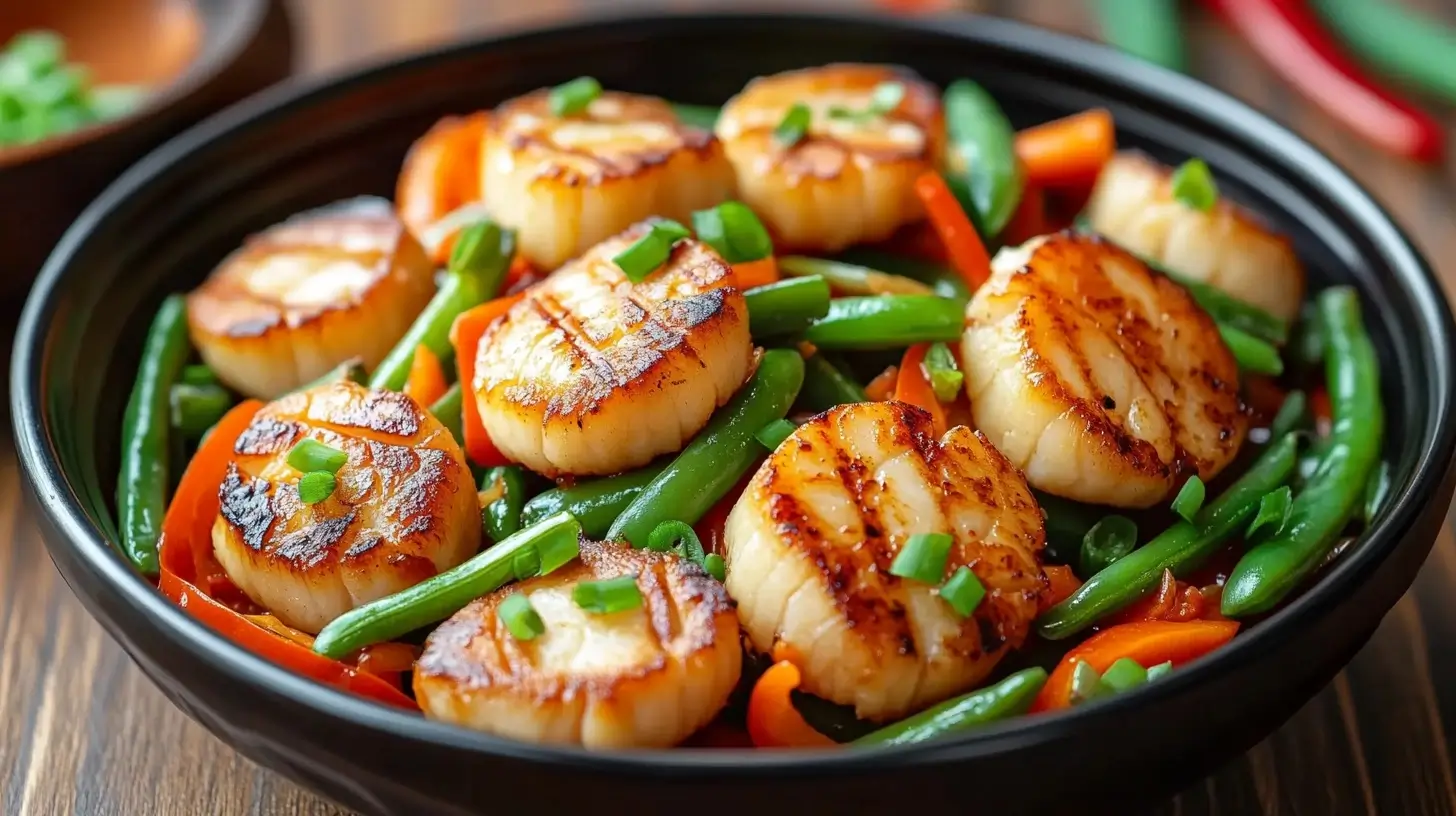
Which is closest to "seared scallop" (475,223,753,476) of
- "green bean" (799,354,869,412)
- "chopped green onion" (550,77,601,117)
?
"green bean" (799,354,869,412)

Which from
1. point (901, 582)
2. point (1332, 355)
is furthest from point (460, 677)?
point (1332, 355)

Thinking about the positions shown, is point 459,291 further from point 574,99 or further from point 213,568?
point 213,568

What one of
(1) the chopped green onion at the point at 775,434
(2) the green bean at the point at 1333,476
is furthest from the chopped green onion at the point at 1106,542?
(1) the chopped green onion at the point at 775,434

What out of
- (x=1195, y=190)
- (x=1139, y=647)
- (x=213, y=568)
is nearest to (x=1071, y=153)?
(x=1195, y=190)

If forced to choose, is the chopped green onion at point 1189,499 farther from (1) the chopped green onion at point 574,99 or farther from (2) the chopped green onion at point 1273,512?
(1) the chopped green onion at point 574,99

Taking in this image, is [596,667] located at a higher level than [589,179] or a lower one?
lower

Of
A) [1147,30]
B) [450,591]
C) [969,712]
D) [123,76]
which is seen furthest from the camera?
[1147,30]
